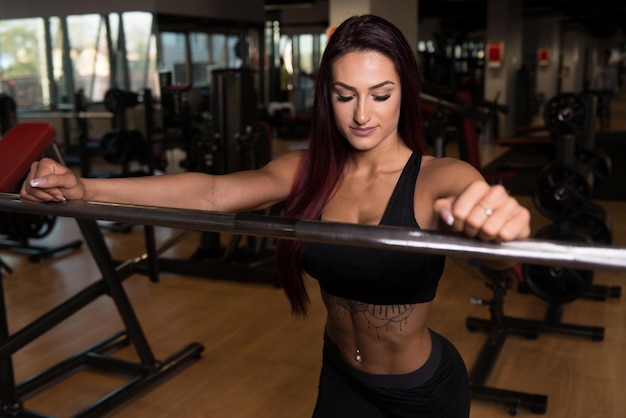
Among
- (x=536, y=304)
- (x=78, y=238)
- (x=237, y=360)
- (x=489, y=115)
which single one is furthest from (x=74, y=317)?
(x=489, y=115)

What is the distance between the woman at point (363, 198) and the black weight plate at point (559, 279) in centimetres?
182

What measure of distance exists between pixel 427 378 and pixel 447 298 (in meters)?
Result: 2.39

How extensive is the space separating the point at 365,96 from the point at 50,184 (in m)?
0.56

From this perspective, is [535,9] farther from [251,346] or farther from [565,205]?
→ [251,346]

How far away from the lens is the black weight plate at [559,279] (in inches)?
114

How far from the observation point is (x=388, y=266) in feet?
3.69

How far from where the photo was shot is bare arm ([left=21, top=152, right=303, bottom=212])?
3.73 feet

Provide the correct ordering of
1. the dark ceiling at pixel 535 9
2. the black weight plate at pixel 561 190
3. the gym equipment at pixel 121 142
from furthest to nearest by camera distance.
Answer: the dark ceiling at pixel 535 9, the gym equipment at pixel 121 142, the black weight plate at pixel 561 190

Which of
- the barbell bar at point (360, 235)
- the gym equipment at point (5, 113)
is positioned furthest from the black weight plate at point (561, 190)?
the gym equipment at point (5, 113)

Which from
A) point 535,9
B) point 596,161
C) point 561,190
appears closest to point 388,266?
point 561,190

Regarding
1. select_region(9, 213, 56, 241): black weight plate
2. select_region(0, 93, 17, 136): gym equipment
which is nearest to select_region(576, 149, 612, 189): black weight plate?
select_region(9, 213, 56, 241): black weight plate

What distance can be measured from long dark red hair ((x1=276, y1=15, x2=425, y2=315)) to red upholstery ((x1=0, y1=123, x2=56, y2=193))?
0.78 meters

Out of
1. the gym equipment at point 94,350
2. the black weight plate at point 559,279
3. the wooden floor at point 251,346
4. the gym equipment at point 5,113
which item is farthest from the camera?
the gym equipment at point 5,113

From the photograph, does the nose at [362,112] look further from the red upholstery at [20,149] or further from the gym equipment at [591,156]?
the gym equipment at [591,156]
